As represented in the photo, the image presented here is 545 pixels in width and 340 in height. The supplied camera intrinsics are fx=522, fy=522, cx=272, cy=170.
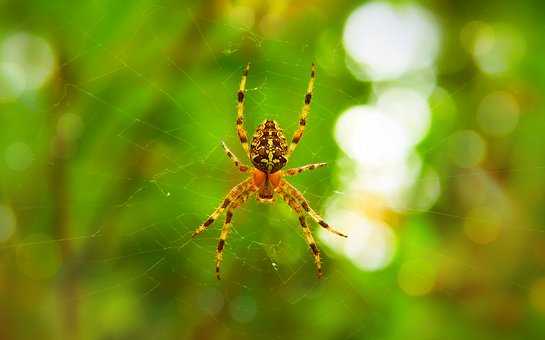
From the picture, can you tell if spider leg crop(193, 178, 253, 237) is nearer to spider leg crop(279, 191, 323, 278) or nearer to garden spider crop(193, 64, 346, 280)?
garden spider crop(193, 64, 346, 280)

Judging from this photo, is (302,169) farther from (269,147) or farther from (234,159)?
(234,159)

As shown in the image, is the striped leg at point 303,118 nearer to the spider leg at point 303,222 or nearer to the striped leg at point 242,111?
the striped leg at point 242,111

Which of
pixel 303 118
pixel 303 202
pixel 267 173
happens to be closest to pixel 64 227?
pixel 267 173

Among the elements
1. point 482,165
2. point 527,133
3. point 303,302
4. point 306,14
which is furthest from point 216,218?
point 527,133

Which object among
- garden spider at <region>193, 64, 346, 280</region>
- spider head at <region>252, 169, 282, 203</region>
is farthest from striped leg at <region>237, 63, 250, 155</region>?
spider head at <region>252, 169, 282, 203</region>

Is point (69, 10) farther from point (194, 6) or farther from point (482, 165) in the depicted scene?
point (482, 165)

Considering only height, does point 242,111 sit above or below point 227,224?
above

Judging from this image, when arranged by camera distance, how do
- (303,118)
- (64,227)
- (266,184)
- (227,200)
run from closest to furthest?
(64,227) < (303,118) < (227,200) < (266,184)
